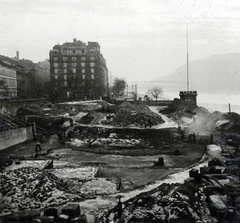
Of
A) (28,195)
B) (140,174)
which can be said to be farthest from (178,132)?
(28,195)

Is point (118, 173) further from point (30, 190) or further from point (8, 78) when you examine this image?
point (8, 78)

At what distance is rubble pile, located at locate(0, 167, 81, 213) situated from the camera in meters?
12.4

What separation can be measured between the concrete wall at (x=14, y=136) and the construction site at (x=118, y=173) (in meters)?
0.09

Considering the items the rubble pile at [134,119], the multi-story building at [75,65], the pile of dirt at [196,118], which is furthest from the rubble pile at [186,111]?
the multi-story building at [75,65]

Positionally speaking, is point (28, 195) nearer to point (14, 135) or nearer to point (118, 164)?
point (118, 164)

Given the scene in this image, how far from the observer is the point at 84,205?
11.8 meters

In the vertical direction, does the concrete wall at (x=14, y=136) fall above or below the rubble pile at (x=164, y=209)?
above

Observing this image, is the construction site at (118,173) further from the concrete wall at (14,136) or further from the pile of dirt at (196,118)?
the pile of dirt at (196,118)

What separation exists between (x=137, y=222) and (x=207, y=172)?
6115 mm

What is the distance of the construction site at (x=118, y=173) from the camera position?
10.5 meters

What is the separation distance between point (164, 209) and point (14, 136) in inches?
795

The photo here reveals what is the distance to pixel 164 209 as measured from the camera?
10.4m

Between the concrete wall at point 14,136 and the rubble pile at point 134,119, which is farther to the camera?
the rubble pile at point 134,119

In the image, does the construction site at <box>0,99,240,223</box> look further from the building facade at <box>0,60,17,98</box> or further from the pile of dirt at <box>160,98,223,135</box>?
the building facade at <box>0,60,17,98</box>
